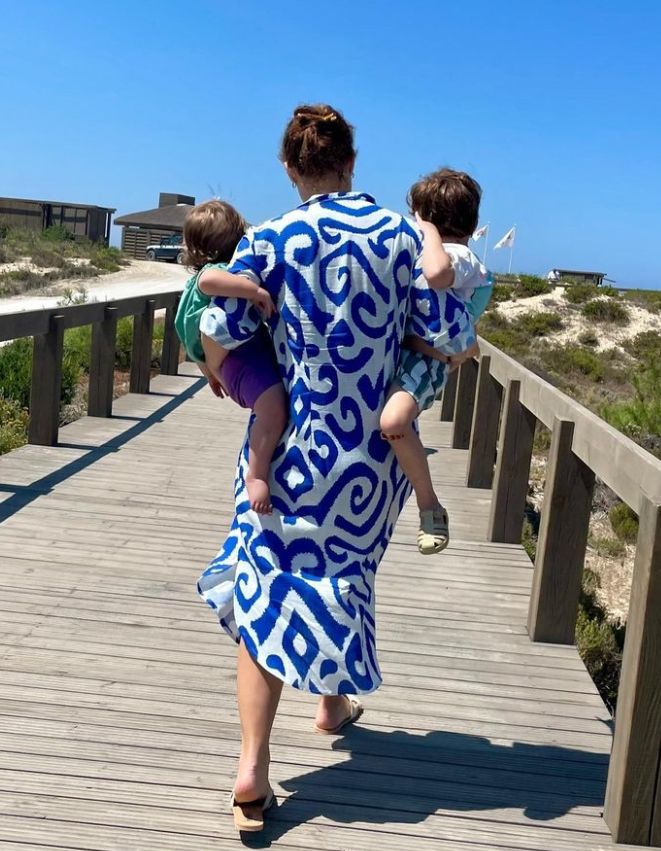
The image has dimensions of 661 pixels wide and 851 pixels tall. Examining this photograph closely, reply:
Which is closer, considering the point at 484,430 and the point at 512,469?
the point at 512,469

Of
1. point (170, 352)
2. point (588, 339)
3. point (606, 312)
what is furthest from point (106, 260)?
point (170, 352)

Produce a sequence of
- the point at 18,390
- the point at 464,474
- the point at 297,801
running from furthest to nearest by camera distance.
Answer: the point at 18,390, the point at 464,474, the point at 297,801

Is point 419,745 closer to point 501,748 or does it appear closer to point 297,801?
point 501,748

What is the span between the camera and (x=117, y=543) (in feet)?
17.2

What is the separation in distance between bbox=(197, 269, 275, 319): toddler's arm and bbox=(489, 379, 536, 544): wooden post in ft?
10.3

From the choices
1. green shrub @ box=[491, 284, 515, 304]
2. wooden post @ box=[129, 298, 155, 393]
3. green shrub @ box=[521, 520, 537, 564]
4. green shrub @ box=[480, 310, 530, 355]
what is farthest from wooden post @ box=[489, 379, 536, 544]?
green shrub @ box=[491, 284, 515, 304]

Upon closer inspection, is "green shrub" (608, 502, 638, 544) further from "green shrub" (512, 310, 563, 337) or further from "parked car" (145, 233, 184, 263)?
"parked car" (145, 233, 184, 263)

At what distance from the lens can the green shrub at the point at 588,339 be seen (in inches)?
1075

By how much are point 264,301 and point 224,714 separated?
4.59 feet

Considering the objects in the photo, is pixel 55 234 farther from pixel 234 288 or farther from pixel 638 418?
pixel 234 288

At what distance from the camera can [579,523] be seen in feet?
14.0

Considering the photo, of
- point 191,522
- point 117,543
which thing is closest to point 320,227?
point 117,543

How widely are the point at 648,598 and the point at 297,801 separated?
1.04 meters

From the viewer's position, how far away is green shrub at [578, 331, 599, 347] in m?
27.3
